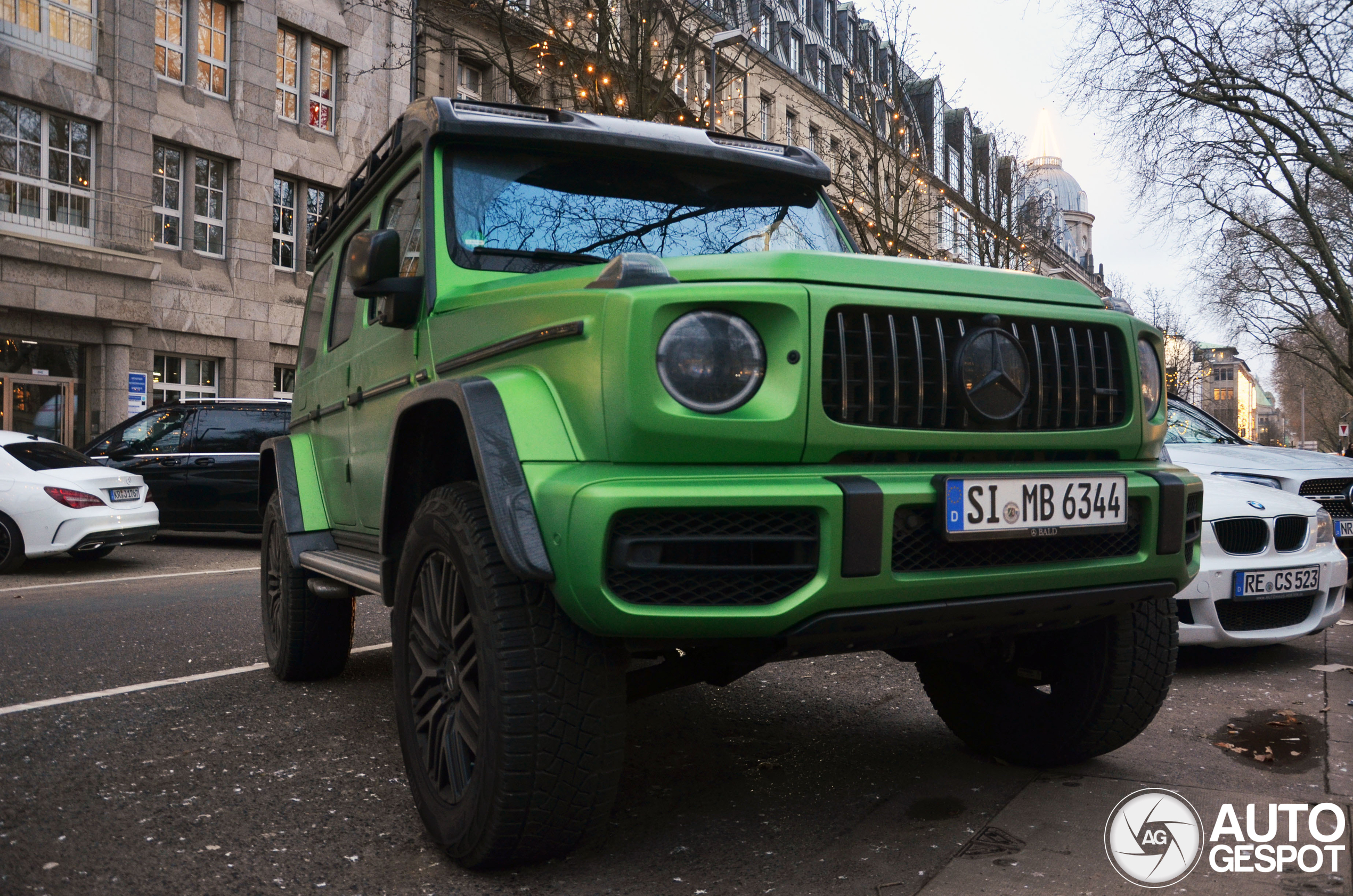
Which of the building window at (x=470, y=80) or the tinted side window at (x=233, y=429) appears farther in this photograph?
the building window at (x=470, y=80)

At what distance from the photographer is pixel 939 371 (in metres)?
2.81

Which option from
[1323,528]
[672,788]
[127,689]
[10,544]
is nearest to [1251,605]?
[1323,528]

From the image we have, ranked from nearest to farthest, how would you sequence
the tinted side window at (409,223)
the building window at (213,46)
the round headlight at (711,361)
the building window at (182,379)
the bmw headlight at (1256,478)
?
the round headlight at (711,361)
the tinted side window at (409,223)
the bmw headlight at (1256,478)
the building window at (182,379)
the building window at (213,46)

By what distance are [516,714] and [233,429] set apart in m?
12.9

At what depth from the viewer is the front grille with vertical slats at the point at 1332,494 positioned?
8148 mm

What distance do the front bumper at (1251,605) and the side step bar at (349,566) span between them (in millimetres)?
3926

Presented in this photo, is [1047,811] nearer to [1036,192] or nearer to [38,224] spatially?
[38,224]

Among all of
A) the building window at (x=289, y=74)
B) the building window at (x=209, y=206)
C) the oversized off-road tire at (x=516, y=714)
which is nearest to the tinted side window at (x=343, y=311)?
the oversized off-road tire at (x=516, y=714)

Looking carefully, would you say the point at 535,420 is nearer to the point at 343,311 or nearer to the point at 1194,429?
the point at 343,311

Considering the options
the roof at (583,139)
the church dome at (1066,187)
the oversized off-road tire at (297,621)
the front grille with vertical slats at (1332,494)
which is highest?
the church dome at (1066,187)

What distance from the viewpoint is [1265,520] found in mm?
5934

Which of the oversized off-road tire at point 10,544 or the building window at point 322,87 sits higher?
the building window at point 322,87

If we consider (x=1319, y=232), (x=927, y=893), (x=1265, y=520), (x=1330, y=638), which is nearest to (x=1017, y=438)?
(x=927, y=893)

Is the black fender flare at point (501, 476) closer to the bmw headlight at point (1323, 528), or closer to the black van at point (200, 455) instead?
the bmw headlight at point (1323, 528)
